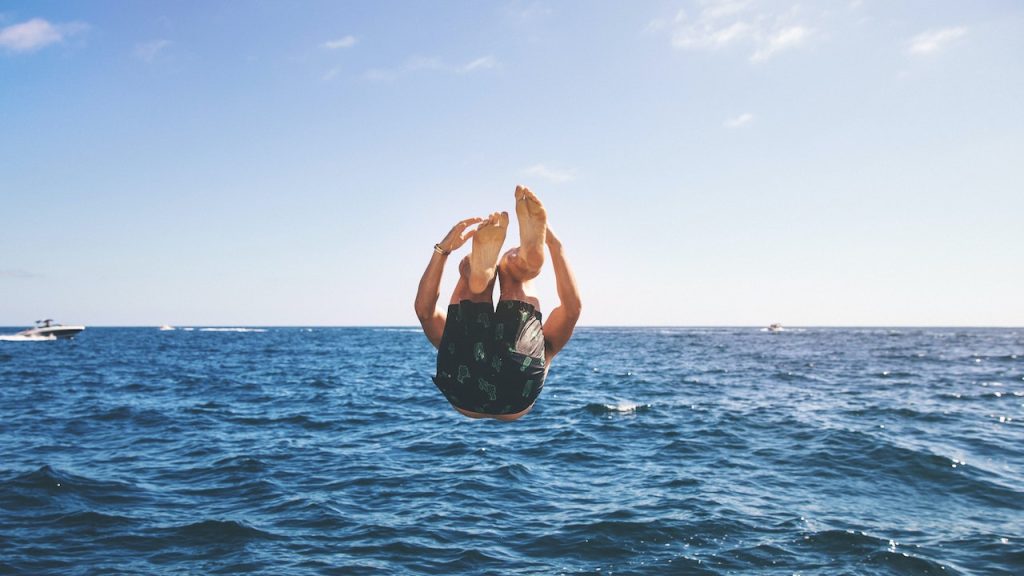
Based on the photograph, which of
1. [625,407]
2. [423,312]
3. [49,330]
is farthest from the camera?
[49,330]

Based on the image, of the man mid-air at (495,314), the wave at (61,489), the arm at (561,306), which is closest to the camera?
the man mid-air at (495,314)

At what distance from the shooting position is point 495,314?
4.67 m

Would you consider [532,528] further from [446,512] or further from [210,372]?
[210,372]

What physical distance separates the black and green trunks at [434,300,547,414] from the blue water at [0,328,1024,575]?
564cm

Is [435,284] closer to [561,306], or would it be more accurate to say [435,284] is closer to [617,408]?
[561,306]

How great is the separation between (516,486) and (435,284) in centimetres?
991

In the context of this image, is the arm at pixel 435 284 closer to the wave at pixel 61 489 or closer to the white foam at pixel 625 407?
the wave at pixel 61 489

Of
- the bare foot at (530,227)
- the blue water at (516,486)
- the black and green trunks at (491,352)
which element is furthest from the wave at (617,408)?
the bare foot at (530,227)

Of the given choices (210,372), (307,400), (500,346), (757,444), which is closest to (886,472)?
(757,444)

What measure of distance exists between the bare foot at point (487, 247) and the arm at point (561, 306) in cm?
53

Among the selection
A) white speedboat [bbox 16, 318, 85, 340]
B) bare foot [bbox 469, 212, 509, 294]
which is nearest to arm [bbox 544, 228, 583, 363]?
bare foot [bbox 469, 212, 509, 294]

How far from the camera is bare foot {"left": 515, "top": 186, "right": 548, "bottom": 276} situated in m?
4.38

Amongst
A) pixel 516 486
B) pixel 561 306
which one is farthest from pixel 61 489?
pixel 561 306

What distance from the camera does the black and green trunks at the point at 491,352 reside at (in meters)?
4.64
